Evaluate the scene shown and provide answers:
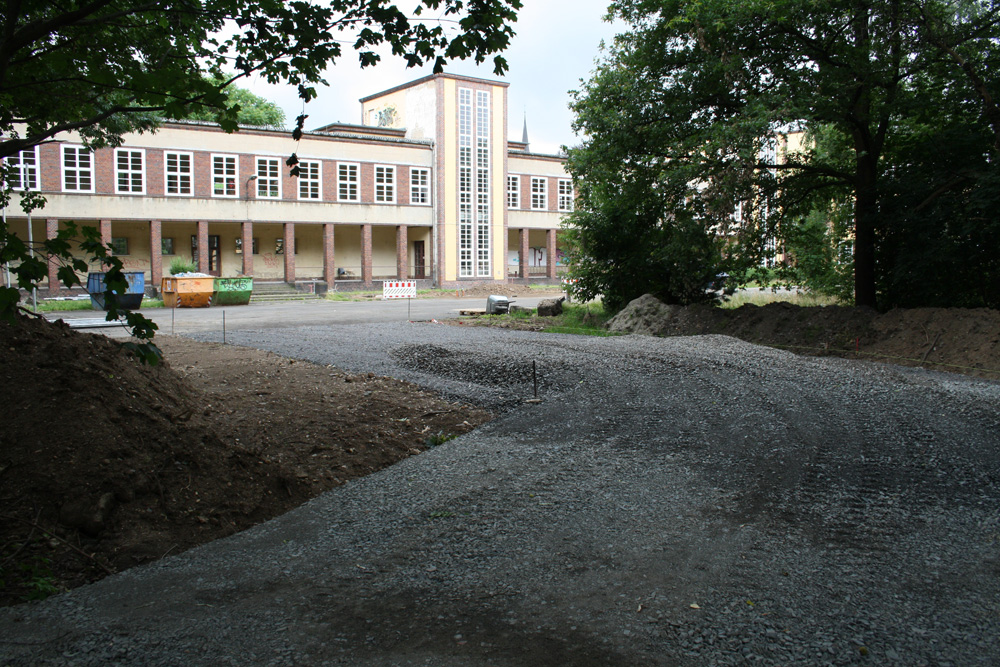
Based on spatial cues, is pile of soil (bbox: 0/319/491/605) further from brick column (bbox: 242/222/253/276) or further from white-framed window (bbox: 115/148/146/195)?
brick column (bbox: 242/222/253/276)

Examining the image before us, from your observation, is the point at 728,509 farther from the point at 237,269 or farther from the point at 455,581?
the point at 237,269

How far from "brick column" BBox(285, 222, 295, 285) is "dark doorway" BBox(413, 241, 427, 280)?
9.98 m

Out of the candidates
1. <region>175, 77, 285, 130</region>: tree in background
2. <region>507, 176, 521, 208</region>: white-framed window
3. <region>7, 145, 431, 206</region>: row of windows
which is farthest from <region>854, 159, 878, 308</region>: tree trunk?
<region>175, 77, 285, 130</region>: tree in background

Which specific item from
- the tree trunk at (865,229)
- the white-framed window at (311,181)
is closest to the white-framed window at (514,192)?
the white-framed window at (311,181)

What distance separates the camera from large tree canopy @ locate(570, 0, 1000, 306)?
14164 mm

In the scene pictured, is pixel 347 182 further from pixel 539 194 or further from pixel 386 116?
pixel 539 194

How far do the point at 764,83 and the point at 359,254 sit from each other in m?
36.6

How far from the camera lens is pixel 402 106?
52.6 meters

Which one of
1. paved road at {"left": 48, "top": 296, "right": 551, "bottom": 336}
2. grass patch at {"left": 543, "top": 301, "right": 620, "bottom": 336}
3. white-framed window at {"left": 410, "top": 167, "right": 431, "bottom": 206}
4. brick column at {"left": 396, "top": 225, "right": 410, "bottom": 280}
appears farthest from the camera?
white-framed window at {"left": 410, "top": 167, "right": 431, "bottom": 206}

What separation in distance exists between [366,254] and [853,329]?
35447mm

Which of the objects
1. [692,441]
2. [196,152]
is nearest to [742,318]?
[692,441]

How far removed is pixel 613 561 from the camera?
4.64 metres

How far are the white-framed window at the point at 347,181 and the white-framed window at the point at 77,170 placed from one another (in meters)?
13.4

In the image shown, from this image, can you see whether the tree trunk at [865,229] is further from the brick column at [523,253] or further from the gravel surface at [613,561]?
the brick column at [523,253]
